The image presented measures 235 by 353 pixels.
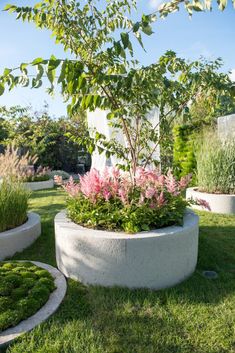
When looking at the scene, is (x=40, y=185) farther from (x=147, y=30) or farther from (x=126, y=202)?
(x=147, y=30)

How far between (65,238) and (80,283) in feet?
1.46

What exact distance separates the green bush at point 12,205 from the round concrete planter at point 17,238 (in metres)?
0.13

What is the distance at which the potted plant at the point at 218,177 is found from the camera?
5625 mm

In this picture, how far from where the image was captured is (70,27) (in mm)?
3238

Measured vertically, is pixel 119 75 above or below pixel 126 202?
above

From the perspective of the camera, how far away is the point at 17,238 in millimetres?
3871

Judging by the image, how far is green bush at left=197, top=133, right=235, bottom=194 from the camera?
585 cm

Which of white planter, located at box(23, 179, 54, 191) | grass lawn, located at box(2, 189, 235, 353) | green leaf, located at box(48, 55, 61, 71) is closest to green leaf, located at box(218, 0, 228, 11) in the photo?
green leaf, located at box(48, 55, 61, 71)

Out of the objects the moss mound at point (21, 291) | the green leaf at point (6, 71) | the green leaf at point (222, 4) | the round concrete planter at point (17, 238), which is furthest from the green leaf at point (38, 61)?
the round concrete planter at point (17, 238)

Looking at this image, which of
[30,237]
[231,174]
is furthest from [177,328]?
[231,174]

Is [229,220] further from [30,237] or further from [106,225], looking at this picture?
[30,237]

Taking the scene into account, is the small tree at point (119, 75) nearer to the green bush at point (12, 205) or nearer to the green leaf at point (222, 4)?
the green leaf at point (222, 4)

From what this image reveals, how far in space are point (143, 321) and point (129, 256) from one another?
57 centimetres

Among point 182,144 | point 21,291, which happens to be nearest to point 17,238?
point 21,291
